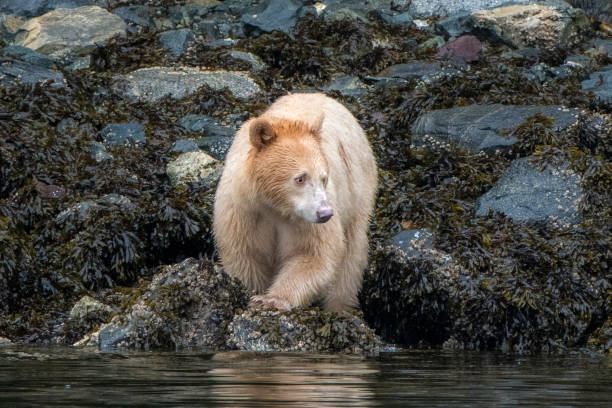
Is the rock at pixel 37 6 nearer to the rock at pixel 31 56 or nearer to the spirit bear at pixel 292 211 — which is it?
the rock at pixel 31 56

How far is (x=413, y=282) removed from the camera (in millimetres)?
8266

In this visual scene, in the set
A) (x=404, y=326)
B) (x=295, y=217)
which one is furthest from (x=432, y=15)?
(x=295, y=217)

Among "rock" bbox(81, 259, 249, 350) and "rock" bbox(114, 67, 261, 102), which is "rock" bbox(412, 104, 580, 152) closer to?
"rock" bbox(114, 67, 261, 102)

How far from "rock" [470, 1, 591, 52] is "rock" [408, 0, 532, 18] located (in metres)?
0.86

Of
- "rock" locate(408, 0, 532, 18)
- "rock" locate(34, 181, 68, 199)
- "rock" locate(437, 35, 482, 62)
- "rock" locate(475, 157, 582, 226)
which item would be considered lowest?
"rock" locate(408, 0, 532, 18)

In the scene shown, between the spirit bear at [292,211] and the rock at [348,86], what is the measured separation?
5360mm

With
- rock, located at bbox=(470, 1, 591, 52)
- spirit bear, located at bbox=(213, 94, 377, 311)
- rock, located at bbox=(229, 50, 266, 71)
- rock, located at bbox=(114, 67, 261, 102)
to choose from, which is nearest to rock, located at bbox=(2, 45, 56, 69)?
rock, located at bbox=(114, 67, 261, 102)

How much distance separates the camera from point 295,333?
7047mm

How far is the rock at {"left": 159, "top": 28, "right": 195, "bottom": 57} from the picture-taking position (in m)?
14.9

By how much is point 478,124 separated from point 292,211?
4.82 metres

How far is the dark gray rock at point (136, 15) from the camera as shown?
17.0m

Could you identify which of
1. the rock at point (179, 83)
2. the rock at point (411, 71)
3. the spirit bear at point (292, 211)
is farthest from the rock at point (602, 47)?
the spirit bear at point (292, 211)

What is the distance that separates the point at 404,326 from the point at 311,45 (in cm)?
716

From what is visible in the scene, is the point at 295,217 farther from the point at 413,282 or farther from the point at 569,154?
the point at 569,154
